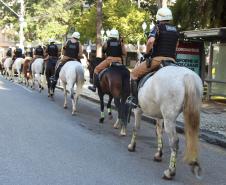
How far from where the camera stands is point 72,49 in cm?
1616

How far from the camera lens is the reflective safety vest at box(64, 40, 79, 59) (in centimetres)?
1609

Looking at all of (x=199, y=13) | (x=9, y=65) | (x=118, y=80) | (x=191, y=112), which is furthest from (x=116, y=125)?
(x=9, y=65)

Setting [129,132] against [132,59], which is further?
[132,59]

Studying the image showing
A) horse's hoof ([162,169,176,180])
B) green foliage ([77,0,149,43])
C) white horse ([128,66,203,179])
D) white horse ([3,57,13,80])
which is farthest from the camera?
green foliage ([77,0,149,43])

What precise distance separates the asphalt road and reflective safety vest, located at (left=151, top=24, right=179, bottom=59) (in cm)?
185

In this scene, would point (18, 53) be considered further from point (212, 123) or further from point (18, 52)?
point (212, 123)

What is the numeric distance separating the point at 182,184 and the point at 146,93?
6.09 feet

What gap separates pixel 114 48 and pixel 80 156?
15.4 ft

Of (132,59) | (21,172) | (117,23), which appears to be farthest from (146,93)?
(132,59)

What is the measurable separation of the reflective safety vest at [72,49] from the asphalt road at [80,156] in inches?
111

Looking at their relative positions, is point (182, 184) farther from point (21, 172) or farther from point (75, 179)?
point (21, 172)

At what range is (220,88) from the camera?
1895cm

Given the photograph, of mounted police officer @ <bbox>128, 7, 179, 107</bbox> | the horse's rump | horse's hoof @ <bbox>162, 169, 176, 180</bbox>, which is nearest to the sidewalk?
the horse's rump

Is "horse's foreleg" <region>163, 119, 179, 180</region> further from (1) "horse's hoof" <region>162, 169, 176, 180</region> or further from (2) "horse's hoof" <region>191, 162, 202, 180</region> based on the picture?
(2) "horse's hoof" <region>191, 162, 202, 180</region>
